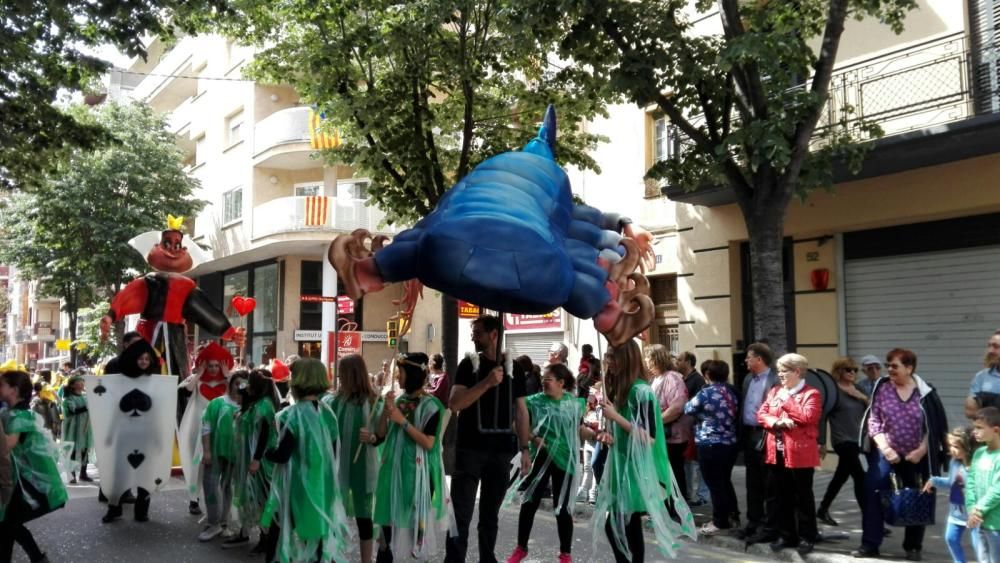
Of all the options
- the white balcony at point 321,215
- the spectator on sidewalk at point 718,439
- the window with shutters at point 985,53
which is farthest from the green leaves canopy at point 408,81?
the white balcony at point 321,215

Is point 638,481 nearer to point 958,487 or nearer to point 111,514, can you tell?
point 958,487

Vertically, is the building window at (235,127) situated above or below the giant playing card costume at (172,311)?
above

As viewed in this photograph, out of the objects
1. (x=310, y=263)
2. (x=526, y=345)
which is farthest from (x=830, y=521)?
(x=310, y=263)

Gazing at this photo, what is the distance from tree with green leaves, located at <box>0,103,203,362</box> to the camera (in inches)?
977

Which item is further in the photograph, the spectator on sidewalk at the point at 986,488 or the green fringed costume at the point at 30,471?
the green fringed costume at the point at 30,471

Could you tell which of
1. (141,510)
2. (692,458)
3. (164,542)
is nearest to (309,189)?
(141,510)

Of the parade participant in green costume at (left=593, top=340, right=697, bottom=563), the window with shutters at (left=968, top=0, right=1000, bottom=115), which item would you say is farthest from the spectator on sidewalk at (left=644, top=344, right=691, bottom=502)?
the window with shutters at (left=968, top=0, right=1000, bottom=115)

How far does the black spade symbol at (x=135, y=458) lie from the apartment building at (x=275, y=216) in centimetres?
1489

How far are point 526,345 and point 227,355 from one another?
11.0 metres

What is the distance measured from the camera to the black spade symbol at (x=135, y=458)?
27.6 ft

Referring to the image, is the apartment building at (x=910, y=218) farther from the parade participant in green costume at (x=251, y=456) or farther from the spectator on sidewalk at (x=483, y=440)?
the parade participant in green costume at (x=251, y=456)

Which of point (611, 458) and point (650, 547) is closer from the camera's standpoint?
point (611, 458)

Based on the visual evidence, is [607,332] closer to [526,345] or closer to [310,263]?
[526,345]

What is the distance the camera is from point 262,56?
12125 millimetres
